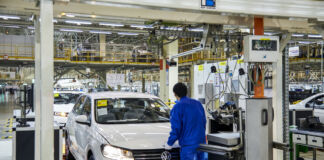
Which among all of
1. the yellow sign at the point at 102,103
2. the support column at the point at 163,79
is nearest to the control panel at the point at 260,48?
the yellow sign at the point at 102,103

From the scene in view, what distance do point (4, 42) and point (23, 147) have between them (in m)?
24.9

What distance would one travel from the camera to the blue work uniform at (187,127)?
3.93 m

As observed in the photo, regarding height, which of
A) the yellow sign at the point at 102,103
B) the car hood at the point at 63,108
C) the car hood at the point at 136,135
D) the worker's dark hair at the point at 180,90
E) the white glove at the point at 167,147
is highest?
the worker's dark hair at the point at 180,90

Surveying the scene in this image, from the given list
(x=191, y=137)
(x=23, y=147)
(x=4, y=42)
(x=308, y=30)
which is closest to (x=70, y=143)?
(x=23, y=147)

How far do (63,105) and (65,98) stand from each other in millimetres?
1293

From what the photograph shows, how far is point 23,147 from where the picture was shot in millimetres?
4930

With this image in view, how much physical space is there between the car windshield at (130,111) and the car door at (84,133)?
0.23 m

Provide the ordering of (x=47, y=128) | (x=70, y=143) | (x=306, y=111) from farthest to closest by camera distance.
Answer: (x=306, y=111), (x=70, y=143), (x=47, y=128)

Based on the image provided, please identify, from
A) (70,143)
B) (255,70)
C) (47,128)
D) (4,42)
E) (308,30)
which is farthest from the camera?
(4,42)

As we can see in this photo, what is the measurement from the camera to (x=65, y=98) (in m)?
12.4

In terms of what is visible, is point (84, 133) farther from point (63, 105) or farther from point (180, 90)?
point (63, 105)

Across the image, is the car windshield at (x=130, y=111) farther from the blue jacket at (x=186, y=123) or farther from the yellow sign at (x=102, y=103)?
the blue jacket at (x=186, y=123)

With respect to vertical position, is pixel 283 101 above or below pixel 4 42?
below

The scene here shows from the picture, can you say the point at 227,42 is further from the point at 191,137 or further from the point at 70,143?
the point at 70,143
